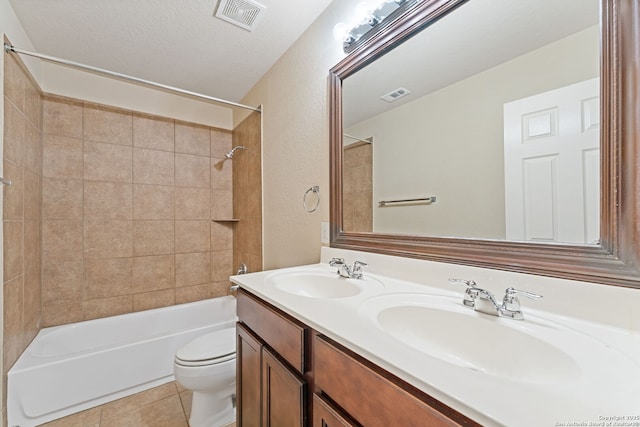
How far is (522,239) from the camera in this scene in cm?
78

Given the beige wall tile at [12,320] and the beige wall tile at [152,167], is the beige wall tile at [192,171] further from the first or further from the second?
the beige wall tile at [12,320]

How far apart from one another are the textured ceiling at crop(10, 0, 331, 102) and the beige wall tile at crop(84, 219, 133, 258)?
1260 millimetres

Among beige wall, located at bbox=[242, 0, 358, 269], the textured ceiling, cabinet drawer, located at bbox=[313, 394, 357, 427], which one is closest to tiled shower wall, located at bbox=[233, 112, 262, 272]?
beige wall, located at bbox=[242, 0, 358, 269]

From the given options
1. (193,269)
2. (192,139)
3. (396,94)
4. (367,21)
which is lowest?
(193,269)

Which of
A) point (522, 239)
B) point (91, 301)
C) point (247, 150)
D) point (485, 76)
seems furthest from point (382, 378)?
point (91, 301)

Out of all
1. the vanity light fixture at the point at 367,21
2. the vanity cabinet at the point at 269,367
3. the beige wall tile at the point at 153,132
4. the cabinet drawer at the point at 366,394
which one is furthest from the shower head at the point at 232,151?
the cabinet drawer at the point at 366,394

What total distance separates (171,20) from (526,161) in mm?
1995

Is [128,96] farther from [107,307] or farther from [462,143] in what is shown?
[462,143]

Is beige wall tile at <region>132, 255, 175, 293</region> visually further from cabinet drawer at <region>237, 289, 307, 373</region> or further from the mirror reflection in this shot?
the mirror reflection

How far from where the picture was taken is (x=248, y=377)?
3.55 ft

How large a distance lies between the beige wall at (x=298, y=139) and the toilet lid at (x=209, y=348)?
1.91 feet

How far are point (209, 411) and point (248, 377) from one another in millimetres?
698

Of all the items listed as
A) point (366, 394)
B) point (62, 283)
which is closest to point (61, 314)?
point (62, 283)

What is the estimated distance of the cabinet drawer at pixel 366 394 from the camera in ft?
1.45
